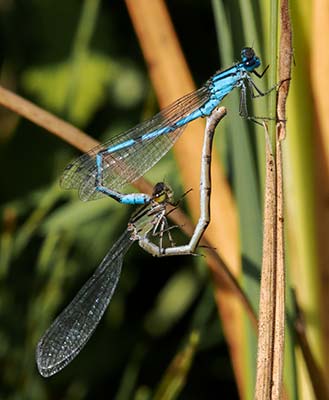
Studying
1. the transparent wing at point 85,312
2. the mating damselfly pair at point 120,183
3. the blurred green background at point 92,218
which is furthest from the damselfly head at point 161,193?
the blurred green background at point 92,218

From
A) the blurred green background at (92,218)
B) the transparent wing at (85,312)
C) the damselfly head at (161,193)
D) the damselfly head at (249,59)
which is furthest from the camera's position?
the blurred green background at (92,218)

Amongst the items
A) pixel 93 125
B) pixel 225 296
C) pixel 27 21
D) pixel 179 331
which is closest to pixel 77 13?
pixel 27 21

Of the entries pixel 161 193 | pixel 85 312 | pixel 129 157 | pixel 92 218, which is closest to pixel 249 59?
pixel 161 193

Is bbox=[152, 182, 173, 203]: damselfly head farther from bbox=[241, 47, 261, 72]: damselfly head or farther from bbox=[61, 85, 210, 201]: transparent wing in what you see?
bbox=[241, 47, 261, 72]: damselfly head

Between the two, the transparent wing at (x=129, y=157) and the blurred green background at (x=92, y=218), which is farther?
the blurred green background at (x=92, y=218)

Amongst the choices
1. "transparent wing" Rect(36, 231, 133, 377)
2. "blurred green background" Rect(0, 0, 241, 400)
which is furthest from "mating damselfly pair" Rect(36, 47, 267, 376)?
"blurred green background" Rect(0, 0, 241, 400)

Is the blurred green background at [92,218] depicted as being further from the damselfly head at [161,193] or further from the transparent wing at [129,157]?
the damselfly head at [161,193]

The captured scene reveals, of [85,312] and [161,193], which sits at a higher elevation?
[161,193]

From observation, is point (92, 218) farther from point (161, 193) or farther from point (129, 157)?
point (161, 193)
